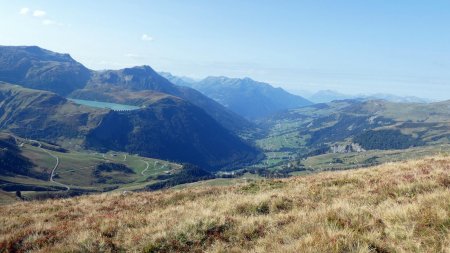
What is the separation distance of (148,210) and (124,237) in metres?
6.33

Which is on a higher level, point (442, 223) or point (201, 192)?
point (442, 223)

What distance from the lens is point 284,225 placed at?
45.3ft

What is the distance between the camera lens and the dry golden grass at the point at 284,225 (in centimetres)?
1115

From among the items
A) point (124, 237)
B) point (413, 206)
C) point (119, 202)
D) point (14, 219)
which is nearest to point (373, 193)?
point (413, 206)

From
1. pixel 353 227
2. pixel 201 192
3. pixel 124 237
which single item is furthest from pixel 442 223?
pixel 201 192

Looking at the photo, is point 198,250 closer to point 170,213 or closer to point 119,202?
point 170,213

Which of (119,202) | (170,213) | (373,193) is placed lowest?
(119,202)

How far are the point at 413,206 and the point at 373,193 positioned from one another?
14.9 ft

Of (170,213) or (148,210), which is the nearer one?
(170,213)

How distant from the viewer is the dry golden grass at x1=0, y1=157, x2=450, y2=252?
1115 cm

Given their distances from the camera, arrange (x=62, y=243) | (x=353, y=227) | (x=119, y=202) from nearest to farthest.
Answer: (x=353, y=227), (x=62, y=243), (x=119, y=202)

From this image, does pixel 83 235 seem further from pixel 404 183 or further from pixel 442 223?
pixel 404 183

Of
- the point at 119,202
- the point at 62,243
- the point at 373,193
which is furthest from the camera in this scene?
the point at 119,202

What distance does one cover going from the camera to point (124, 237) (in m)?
14.2
